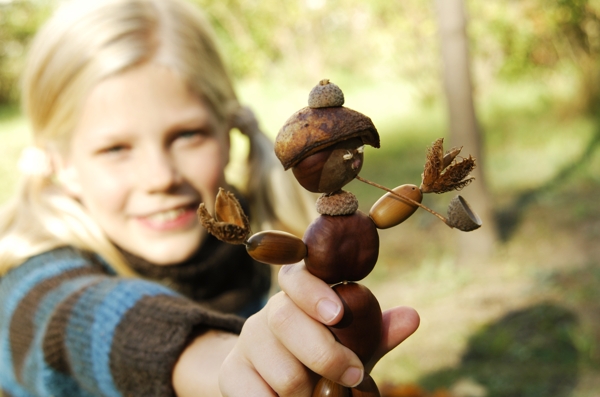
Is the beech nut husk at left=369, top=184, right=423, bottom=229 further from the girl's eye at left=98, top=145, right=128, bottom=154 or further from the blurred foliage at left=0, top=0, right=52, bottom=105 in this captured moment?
the blurred foliage at left=0, top=0, right=52, bottom=105

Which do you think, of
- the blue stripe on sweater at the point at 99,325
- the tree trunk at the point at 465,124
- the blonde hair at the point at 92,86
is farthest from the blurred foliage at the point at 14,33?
the blue stripe on sweater at the point at 99,325

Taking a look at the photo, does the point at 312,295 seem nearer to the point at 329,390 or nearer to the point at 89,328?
the point at 329,390

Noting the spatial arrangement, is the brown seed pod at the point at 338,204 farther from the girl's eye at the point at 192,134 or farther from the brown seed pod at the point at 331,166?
the girl's eye at the point at 192,134

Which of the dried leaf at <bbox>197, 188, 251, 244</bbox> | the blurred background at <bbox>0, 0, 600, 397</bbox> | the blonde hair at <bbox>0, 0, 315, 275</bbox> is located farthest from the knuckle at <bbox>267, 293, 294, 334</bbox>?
the blurred background at <bbox>0, 0, 600, 397</bbox>

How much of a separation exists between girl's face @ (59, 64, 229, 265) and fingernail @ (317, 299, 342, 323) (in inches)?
33.3

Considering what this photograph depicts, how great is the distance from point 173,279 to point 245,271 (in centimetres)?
40

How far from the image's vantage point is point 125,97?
4.87 ft

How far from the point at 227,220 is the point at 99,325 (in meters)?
0.59

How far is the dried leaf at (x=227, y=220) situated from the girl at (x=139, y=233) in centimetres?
9

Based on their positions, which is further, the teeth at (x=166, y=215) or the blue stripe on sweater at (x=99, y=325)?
the teeth at (x=166, y=215)

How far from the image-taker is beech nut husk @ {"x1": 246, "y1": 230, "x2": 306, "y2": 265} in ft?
2.15

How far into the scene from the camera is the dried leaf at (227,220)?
64 cm

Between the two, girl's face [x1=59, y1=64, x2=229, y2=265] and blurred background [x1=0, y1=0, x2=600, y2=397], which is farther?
blurred background [x1=0, y1=0, x2=600, y2=397]

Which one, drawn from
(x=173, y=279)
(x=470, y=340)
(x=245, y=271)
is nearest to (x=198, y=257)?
(x=173, y=279)
